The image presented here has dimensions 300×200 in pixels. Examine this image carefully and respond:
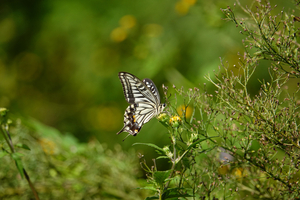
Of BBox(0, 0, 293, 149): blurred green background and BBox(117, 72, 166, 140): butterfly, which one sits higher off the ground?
BBox(0, 0, 293, 149): blurred green background

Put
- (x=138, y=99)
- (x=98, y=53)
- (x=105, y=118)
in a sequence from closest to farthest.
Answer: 1. (x=138, y=99)
2. (x=105, y=118)
3. (x=98, y=53)

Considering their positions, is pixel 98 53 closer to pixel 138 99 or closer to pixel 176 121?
pixel 138 99

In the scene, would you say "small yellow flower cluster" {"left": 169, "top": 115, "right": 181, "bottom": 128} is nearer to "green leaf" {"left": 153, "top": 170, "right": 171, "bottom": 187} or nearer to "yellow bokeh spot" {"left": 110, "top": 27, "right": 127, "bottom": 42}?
"green leaf" {"left": 153, "top": 170, "right": 171, "bottom": 187}

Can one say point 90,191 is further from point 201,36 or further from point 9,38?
point 9,38

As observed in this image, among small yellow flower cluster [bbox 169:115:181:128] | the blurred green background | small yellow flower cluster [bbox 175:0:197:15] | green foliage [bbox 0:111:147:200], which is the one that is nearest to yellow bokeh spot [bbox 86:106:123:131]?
the blurred green background

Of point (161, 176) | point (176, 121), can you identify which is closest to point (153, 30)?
point (176, 121)

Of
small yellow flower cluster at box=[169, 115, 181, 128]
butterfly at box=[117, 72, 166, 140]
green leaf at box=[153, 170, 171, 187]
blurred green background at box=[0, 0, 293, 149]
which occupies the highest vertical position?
blurred green background at box=[0, 0, 293, 149]

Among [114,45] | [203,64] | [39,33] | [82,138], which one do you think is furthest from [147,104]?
[39,33]
